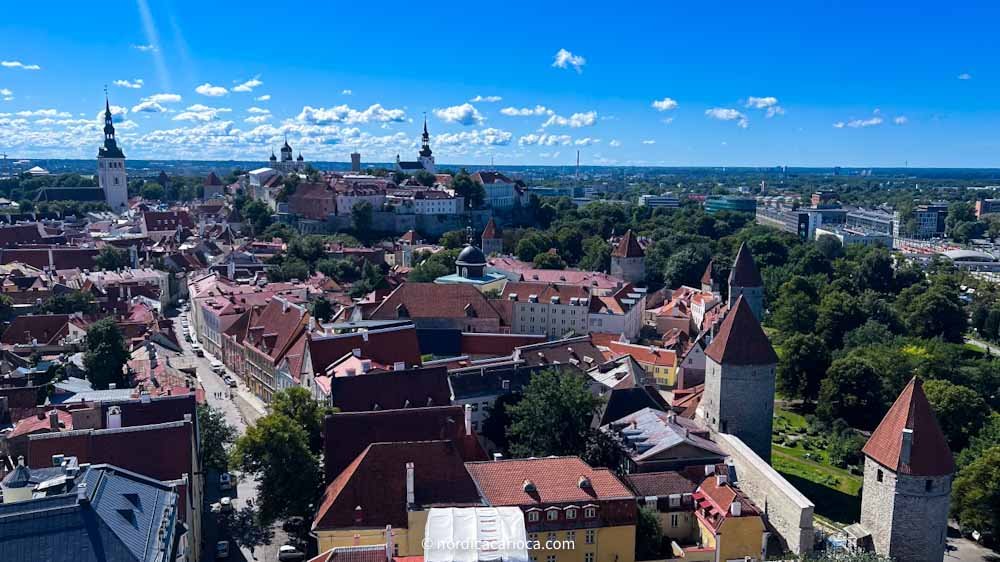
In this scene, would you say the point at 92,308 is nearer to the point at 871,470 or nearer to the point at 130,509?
the point at 130,509

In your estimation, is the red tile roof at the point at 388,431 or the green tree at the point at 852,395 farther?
the green tree at the point at 852,395

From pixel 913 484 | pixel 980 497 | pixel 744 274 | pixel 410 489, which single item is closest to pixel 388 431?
pixel 410 489

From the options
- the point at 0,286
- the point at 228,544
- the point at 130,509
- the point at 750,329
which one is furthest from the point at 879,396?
the point at 0,286

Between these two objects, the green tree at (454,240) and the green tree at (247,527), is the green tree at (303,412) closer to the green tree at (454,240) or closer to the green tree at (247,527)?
the green tree at (247,527)

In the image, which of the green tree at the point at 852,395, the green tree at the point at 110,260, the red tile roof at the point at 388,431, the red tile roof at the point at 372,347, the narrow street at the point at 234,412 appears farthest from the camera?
the green tree at the point at 110,260

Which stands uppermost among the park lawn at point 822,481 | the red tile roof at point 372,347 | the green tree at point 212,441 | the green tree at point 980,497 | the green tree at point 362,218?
the green tree at point 362,218

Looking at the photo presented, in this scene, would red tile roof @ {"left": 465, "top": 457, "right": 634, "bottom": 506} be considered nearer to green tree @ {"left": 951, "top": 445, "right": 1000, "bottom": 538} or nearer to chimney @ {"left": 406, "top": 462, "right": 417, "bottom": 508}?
chimney @ {"left": 406, "top": 462, "right": 417, "bottom": 508}

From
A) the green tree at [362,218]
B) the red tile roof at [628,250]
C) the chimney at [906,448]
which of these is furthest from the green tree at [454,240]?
the chimney at [906,448]

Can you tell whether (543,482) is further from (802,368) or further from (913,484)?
(802,368)
